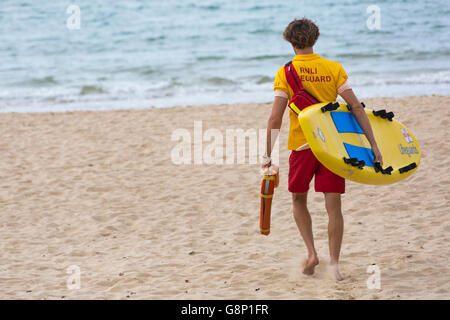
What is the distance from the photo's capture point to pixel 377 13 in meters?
22.9

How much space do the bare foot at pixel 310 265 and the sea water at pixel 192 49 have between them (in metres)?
7.70

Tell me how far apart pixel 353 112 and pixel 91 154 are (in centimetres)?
471

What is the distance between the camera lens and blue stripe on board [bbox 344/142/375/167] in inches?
136

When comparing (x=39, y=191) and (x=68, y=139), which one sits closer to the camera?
(x=39, y=191)

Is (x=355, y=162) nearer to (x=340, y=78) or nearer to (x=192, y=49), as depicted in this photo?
(x=340, y=78)

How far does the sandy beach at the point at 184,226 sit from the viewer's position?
380 cm

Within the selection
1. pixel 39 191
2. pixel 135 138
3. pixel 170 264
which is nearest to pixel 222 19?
pixel 135 138

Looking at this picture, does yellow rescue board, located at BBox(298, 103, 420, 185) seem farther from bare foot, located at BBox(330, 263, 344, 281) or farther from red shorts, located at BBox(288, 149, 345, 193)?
bare foot, located at BBox(330, 263, 344, 281)

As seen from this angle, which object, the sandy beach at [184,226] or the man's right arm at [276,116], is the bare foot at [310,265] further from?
the man's right arm at [276,116]

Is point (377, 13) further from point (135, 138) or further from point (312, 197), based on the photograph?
point (312, 197)
